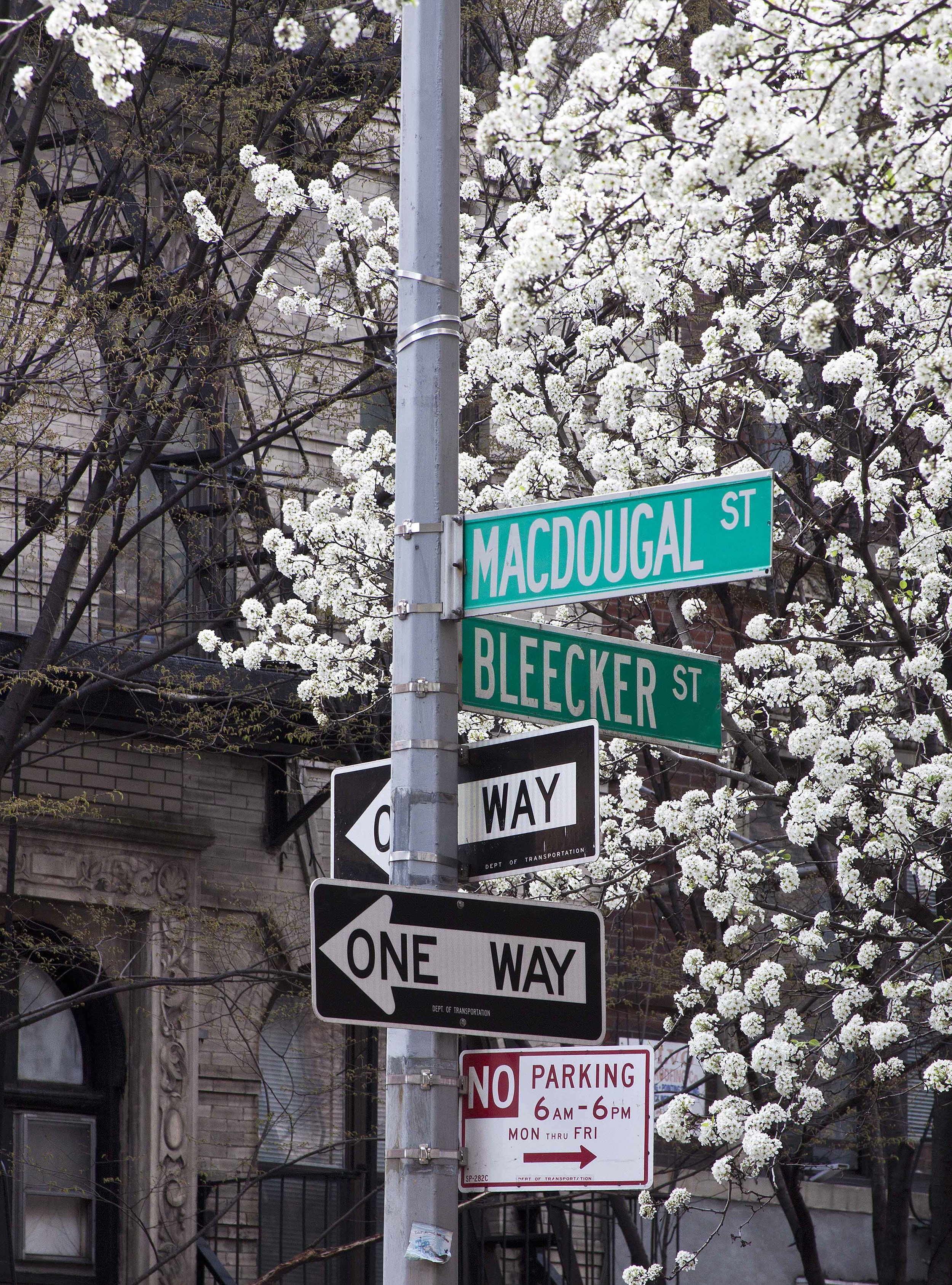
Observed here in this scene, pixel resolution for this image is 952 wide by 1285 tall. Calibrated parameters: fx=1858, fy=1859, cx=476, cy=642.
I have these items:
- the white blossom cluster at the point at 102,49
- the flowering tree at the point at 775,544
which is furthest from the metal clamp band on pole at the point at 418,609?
the white blossom cluster at the point at 102,49

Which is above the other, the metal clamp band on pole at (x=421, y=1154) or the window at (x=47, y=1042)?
the window at (x=47, y=1042)

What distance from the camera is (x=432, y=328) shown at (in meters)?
5.80

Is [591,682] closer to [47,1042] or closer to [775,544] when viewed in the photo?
[775,544]

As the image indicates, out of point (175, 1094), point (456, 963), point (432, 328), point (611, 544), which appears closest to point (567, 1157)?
point (456, 963)

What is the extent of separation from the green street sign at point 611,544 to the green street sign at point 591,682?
0.41 feet

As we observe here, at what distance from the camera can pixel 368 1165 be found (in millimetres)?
13359

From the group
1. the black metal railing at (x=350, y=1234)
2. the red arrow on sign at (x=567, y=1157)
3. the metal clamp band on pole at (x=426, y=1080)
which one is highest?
the metal clamp band on pole at (x=426, y=1080)

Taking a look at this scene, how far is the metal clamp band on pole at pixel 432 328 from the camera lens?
5.80m

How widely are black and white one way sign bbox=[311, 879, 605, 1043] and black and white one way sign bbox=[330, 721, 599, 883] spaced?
0.52ft

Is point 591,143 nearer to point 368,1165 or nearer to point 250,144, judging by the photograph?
point 250,144

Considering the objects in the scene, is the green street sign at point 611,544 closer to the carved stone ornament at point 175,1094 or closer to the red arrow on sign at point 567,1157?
the red arrow on sign at point 567,1157

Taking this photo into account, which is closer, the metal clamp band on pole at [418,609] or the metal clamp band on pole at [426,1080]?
the metal clamp band on pole at [426,1080]

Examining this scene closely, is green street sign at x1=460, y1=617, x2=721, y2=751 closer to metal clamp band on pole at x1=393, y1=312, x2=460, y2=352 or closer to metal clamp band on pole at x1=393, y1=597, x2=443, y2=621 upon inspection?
metal clamp band on pole at x1=393, y1=597, x2=443, y2=621

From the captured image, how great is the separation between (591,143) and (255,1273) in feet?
28.4
